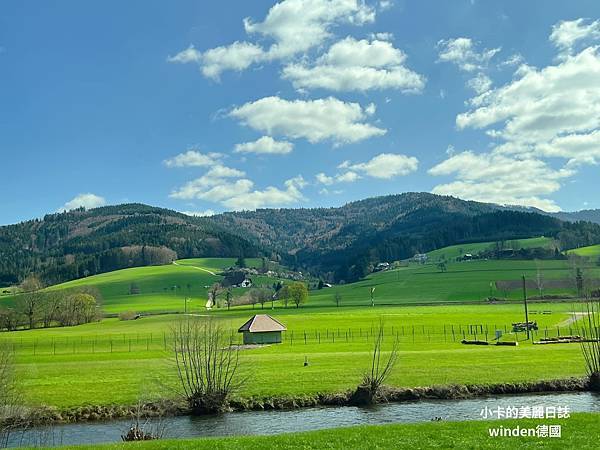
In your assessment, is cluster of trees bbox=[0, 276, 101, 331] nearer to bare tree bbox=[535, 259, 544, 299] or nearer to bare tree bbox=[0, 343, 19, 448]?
bare tree bbox=[0, 343, 19, 448]

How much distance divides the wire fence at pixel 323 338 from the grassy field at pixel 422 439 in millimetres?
37962

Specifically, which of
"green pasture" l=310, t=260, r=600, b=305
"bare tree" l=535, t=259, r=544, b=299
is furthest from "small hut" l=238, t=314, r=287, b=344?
"bare tree" l=535, t=259, r=544, b=299

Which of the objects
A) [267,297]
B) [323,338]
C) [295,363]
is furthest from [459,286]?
[295,363]

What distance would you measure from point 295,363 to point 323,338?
1094 inches

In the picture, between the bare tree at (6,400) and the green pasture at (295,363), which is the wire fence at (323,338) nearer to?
the green pasture at (295,363)

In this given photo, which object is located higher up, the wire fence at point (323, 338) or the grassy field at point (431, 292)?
the grassy field at point (431, 292)

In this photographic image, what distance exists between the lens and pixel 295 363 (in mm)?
49188

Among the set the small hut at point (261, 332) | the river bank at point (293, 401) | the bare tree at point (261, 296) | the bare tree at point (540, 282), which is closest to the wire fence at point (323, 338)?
the small hut at point (261, 332)

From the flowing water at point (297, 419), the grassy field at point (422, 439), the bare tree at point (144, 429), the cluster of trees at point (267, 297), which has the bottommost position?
the flowing water at point (297, 419)

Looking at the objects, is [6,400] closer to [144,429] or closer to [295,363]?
[144,429]

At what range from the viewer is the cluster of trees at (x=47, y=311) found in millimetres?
115562

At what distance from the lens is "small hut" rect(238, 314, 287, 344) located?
7300 centimetres

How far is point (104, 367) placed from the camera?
5009cm

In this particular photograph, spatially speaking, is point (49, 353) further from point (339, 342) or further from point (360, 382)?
point (360, 382)
